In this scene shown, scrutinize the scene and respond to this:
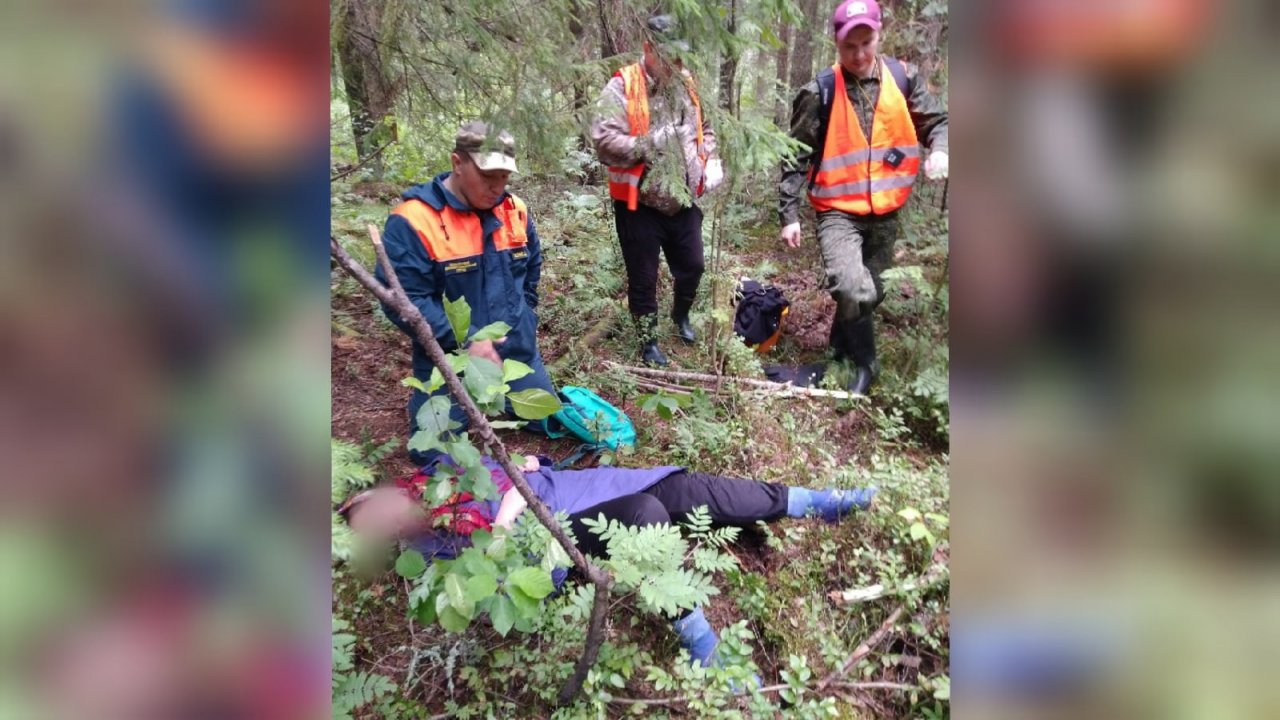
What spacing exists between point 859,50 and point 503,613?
4.27 meters

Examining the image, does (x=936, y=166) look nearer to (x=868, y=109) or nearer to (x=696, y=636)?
(x=868, y=109)

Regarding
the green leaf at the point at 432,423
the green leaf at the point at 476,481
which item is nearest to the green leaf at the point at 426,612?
the green leaf at the point at 476,481

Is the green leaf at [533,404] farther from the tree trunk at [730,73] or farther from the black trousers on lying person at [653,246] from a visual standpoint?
the black trousers on lying person at [653,246]

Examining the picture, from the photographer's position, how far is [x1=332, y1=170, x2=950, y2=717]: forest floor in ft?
8.54

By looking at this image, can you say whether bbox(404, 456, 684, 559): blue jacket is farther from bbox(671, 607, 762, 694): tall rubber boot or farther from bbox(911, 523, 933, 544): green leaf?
bbox(911, 523, 933, 544): green leaf

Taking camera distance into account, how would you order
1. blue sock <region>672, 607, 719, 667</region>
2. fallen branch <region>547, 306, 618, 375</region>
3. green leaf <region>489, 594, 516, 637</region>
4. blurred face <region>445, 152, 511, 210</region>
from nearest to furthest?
green leaf <region>489, 594, 516, 637</region> → blue sock <region>672, 607, 719, 667</region> → blurred face <region>445, 152, 511, 210</region> → fallen branch <region>547, 306, 618, 375</region>

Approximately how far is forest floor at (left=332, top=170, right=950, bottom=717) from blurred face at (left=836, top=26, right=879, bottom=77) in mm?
1229

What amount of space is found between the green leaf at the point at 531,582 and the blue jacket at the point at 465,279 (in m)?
1.85

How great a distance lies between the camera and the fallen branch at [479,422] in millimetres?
1246

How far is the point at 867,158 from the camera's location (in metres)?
4.68

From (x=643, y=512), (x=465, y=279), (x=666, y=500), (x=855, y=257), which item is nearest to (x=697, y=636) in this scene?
(x=643, y=512)

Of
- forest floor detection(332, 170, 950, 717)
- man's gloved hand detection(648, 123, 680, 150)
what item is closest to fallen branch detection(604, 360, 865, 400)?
forest floor detection(332, 170, 950, 717)
